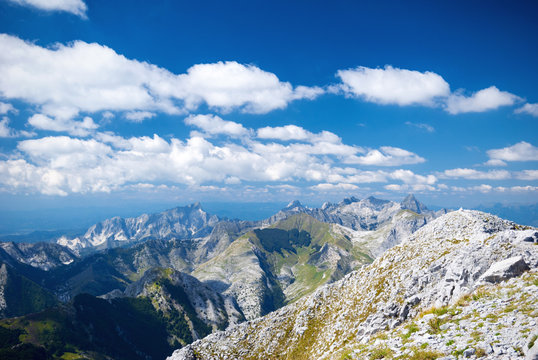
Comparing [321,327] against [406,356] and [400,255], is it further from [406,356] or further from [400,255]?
[406,356]

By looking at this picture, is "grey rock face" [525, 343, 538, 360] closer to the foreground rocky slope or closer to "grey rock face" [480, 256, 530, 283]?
the foreground rocky slope

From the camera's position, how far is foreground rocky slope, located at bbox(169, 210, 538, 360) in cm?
3791

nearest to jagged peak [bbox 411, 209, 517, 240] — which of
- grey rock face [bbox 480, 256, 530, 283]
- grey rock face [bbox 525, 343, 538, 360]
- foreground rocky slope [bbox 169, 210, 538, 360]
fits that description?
foreground rocky slope [bbox 169, 210, 538, 360]

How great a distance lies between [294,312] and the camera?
8688 cm

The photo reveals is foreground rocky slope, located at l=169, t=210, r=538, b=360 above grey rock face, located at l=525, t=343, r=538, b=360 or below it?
below

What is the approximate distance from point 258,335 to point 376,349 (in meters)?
66.1

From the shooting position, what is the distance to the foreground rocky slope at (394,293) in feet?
124

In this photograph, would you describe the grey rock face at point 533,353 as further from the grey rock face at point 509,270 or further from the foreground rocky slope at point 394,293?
the grey rock face at point 509,270

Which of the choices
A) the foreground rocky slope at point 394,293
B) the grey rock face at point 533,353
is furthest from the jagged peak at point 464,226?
the grey rock face at point 533,353

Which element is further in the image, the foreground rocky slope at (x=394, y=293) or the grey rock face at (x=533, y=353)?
the foreground rocky slope at (x=394, y=293)

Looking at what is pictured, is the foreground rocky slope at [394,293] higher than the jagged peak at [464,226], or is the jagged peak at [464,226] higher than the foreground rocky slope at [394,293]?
the jagged peak at [464,226]

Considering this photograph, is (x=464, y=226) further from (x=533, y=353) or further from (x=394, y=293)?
(x=533, y=353)

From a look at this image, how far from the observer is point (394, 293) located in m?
55.8

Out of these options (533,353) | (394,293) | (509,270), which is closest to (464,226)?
(394,293)
